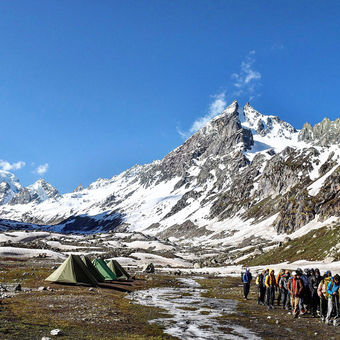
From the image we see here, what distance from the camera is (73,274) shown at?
1673 inches

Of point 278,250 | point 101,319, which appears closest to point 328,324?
point 101,319

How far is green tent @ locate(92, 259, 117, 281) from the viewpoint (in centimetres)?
5531

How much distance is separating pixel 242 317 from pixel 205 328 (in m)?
5.63

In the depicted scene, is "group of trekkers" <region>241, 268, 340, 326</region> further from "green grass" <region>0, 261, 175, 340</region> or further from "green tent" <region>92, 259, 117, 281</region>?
"green tent" <region>92, 259, 117, 281</region>

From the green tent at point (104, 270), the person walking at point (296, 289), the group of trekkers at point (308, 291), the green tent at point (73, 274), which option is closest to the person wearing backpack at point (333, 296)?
the group of trekkers at point (308, 291)

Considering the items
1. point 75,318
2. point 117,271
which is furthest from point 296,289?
point 117,271

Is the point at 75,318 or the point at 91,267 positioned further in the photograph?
the point at 91,267

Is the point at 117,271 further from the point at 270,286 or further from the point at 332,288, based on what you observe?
the point at 332,288

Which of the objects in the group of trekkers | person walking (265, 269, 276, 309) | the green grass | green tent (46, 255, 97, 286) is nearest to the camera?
the green grass

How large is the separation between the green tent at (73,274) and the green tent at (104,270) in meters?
11.0

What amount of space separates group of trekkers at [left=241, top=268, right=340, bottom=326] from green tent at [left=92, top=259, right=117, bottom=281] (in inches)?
1149

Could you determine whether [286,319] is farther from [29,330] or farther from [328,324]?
[29,330]

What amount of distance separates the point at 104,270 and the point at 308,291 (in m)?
37.1

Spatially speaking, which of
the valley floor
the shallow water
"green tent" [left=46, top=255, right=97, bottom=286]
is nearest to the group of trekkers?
the valley floor
